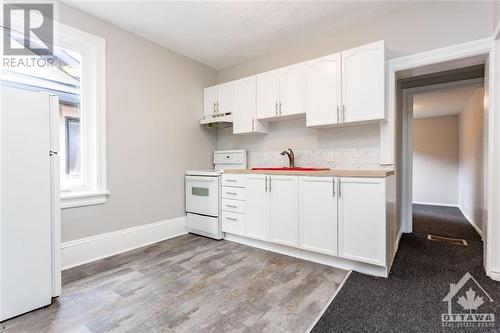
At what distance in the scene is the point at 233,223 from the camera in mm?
3088

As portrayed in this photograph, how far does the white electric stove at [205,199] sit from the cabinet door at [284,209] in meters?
0.83

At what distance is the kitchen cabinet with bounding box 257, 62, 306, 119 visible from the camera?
2846 mm

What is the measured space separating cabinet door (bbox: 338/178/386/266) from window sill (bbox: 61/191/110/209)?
8.18 feet

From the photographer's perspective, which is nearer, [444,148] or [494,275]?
[494,275]

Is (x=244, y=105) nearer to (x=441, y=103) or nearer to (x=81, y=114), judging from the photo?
(x=81, y=114)

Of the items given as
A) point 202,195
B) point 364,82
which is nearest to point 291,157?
point 364,82

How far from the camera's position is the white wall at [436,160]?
20.4ft

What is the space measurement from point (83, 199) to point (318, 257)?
250cm

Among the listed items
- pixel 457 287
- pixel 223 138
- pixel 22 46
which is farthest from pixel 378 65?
pixel 22 46

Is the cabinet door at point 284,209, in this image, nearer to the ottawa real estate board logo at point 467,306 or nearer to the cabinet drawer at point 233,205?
the cabinet drawer at point 233,205

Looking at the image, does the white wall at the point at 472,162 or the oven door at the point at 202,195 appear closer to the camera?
Result: the oven door at the point at 202,195

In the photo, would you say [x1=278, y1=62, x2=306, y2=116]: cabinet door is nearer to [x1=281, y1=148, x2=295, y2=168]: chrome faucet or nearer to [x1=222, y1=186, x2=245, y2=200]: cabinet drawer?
[x1=281, y1=148, x2=295, y2=168]: chrome faucet

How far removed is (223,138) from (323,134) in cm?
170

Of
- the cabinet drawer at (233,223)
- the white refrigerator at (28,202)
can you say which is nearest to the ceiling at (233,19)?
the white refrigerator at (28,202)
